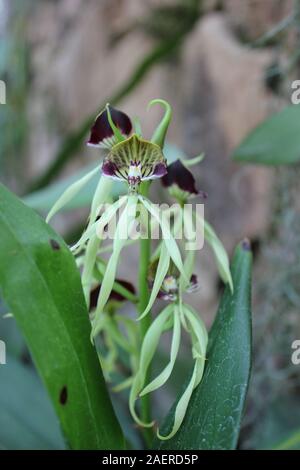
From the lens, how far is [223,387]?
16.7 inches

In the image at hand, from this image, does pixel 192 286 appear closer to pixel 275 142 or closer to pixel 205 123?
pixel 275 142

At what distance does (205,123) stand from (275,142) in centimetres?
57

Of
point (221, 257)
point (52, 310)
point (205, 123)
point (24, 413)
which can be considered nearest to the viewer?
point (52, 310)

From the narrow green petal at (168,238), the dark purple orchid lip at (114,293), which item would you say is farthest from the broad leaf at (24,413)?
the narrow green petal at (168,238)

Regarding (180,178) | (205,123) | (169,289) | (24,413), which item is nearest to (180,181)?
(180,178)

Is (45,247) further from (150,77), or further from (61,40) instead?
(61,40)

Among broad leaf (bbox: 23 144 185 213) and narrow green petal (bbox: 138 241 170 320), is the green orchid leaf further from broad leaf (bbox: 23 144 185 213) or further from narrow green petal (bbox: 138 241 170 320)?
narrow green petal (bbox: 138 241 170 320)

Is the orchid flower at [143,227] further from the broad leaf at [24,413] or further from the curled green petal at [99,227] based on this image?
the broad leaf at [24,413]

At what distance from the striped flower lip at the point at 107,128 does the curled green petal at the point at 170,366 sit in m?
0.16

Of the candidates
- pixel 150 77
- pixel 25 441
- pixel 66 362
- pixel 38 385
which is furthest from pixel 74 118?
pixel 66 362

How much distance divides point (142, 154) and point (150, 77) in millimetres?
1123

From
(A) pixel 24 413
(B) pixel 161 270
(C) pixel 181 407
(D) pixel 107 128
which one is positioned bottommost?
(A) pixel 24 413

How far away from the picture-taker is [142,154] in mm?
441

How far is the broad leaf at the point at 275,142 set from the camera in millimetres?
733
